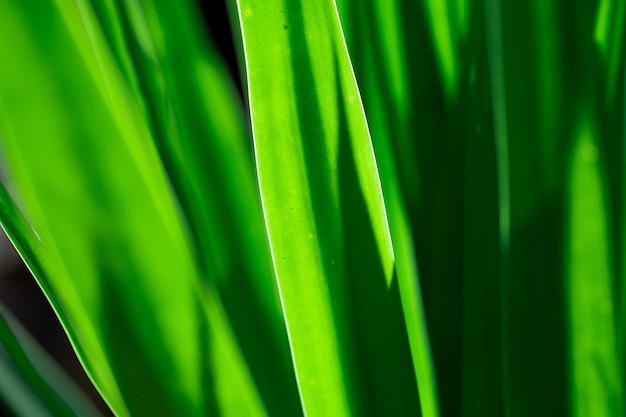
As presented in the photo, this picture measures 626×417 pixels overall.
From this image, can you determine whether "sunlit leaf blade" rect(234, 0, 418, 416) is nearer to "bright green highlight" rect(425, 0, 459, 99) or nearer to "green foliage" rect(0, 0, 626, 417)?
"green foliage" rect(0, 0, 626, 417)

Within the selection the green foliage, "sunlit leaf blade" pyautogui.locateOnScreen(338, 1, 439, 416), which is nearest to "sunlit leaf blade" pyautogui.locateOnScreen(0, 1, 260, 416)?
the green foliage

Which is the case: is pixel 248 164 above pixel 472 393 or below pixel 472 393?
above

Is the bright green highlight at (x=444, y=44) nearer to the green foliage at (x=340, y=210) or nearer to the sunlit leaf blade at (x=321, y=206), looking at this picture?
the green foliage at (x=340, y=210)

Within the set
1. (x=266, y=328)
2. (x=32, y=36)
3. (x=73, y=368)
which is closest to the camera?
(x=32, y=36)

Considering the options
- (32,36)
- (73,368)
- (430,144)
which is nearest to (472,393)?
(430,144)

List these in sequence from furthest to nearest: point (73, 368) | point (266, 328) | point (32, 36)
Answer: point (73, 368), point (266, 328), point (32, 36)

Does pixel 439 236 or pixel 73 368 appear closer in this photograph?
pixel 439 236

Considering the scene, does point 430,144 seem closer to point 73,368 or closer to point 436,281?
point 436,281

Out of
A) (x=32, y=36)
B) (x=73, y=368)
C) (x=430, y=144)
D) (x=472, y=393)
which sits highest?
(x=32, y=36)
